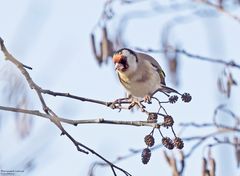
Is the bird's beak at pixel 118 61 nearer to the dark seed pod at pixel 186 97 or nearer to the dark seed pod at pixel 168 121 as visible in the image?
the dark seed pod at pixel 186 97

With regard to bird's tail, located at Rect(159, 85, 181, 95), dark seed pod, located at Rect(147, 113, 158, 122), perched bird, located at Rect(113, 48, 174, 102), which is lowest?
dark seed pod, located at Rect(147, 113, 158, 122)

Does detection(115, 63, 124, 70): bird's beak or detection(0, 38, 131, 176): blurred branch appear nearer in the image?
detection(0, 38, 131, 176): blurred branch

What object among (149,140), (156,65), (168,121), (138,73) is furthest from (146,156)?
(156,65)

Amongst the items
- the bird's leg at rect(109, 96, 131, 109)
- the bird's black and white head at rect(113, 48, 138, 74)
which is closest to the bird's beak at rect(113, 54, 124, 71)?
the bird's black and white head at rect(113, 48, 138, 74)

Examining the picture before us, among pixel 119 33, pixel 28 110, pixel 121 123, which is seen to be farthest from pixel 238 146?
pixel 28 110

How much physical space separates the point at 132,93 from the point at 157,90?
0.15 meters

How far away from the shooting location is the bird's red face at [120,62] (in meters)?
2.69

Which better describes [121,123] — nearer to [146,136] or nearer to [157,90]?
[146,136]

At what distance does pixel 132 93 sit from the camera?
102 inches

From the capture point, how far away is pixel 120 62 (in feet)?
9.02

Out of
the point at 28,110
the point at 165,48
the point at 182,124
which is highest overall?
the point at 165,48

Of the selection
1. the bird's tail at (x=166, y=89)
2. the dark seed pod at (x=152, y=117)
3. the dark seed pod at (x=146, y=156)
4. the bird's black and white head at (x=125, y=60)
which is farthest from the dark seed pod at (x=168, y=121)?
the bird's black and white head at (x=125, y=60)

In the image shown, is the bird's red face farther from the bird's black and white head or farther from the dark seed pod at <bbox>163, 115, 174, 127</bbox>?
the dark seed pod at <bbox>163, 115, 174, 127</bbox>

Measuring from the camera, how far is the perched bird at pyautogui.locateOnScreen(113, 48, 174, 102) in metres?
2.57
